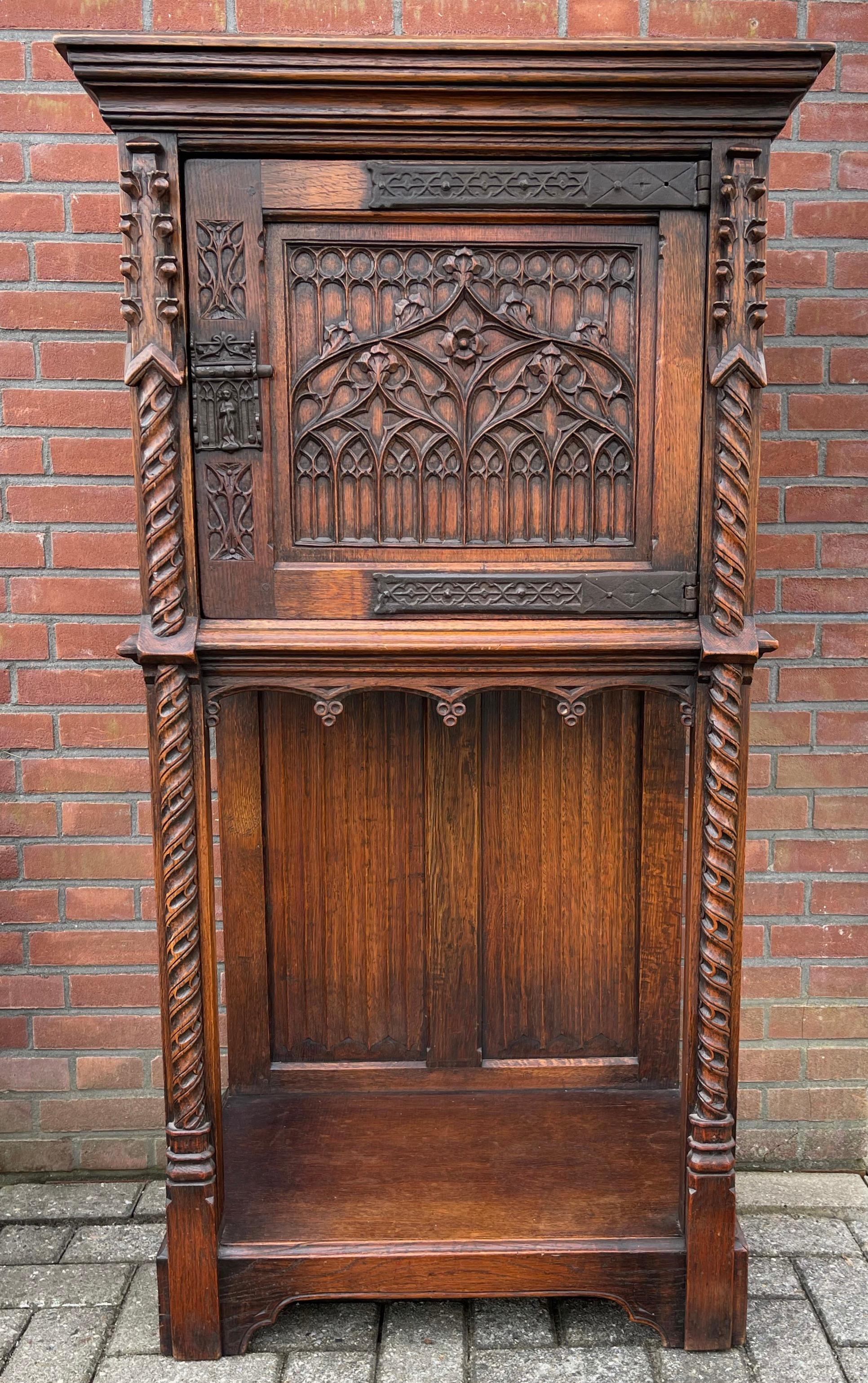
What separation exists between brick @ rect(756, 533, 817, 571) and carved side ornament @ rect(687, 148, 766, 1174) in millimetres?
636

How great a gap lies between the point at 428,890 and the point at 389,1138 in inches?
20.9

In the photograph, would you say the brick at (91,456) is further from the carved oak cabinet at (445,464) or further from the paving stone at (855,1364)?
the paving stone at (855,1364)

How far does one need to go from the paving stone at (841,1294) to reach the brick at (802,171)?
2.28m

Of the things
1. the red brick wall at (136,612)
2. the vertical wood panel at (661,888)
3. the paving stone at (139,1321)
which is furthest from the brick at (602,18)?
the paving stone at (139,1321)

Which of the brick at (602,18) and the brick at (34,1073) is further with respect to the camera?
the brick at (34,1073)

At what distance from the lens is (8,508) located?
2445 mm

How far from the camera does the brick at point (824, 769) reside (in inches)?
101

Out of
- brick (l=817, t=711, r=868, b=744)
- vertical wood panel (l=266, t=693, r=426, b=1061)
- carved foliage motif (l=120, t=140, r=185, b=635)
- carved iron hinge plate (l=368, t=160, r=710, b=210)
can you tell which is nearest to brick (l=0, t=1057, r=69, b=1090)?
vertical wood panel (l=266, t=693, r=426, b=1061)

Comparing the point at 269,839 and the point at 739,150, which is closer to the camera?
the point at 739,150

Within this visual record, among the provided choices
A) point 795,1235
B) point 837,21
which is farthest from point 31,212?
point 795,1235

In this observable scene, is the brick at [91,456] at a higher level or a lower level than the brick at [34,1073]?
higher

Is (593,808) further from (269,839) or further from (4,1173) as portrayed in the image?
(4,1173)

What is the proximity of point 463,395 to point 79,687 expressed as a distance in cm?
116

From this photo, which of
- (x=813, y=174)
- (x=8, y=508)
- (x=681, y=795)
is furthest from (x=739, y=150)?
(x=8, y=508)
